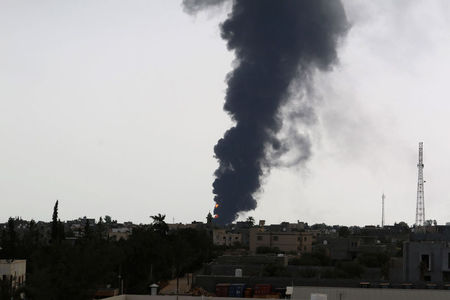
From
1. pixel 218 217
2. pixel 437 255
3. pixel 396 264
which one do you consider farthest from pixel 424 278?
pixel 218 217

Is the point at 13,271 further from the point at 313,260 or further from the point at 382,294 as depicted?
the point at 313,260

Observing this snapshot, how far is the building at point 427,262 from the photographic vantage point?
72.4 meters

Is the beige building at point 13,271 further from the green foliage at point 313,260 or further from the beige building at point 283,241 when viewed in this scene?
the beige building at point 283,241

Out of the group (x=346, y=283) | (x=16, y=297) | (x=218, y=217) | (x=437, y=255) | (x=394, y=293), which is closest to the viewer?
(x=394, y=293)

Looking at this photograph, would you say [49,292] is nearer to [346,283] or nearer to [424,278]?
[346,283]

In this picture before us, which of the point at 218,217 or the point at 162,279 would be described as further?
the point at 218,217

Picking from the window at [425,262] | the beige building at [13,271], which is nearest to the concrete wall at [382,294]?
the window at [425,262]

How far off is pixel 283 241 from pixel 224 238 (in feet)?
87.7

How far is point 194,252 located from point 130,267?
22.7 m

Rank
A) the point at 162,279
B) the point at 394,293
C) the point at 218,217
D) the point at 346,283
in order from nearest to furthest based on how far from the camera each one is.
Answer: the point at 394,293 → the point at 346,283 → the point at 162,279 → the point at 218,217

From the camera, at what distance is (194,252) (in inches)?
4031

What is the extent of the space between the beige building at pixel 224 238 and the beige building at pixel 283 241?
23.6 meters

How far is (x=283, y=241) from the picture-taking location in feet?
456

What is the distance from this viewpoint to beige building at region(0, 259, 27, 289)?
7000cm
